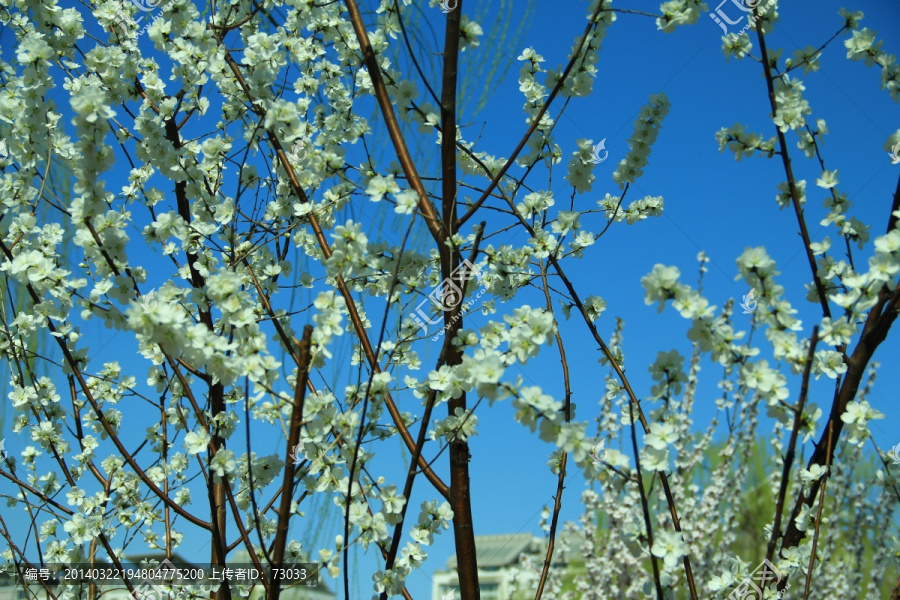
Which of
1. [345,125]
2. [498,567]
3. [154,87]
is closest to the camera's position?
[345,125]

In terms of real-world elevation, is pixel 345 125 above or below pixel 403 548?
above

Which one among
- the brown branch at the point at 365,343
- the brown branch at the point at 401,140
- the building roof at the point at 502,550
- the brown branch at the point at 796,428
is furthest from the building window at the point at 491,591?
the brown branch at the point at 796,428

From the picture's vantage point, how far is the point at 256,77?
1.83 metres

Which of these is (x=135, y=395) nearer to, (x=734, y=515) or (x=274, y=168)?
(x=274, y=168)

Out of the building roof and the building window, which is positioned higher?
the building roof

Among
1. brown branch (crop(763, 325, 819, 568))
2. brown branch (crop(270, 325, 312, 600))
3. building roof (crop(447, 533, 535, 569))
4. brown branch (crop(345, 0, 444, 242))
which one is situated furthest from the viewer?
building roof (crop(447, 533, 535, 569))

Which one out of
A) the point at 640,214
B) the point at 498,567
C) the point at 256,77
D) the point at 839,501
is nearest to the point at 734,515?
the point at 839,501

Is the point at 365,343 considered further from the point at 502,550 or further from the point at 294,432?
the point at 502,550

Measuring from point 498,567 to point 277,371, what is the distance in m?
4.97

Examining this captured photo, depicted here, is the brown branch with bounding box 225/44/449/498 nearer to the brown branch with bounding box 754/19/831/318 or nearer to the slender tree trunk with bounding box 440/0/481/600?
the slender tree trunk with bounding box 440/0/481/600

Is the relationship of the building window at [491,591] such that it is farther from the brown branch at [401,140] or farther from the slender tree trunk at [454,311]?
the brown branch at [401,140]

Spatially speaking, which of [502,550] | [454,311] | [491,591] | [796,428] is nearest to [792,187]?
[796,428]

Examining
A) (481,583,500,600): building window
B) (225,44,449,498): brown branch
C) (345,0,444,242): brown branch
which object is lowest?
(481,583,500,600): building window

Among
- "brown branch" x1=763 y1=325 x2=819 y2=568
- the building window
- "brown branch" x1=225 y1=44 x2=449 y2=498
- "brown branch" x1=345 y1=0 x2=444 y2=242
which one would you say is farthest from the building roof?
"brown branch" x1=763 y1=325 x2=819 y2=568
